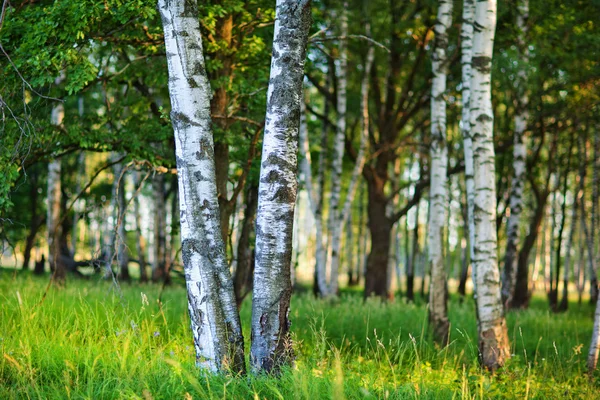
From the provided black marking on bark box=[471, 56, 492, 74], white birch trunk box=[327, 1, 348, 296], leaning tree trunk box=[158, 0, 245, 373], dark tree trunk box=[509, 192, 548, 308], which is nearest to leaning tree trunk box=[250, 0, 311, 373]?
leaning tree trunk box=[158, 0, 245, 373]

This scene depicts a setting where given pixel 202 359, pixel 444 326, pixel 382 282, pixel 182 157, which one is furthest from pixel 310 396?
pixel 382 282

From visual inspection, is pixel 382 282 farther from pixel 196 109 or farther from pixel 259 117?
pixel 196 109

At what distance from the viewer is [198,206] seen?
14.8 feet

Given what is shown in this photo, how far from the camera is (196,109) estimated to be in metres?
4.65

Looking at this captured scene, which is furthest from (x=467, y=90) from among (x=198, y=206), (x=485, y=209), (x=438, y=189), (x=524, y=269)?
(x=524, y=269)

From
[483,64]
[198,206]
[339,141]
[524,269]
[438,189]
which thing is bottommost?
[524,269]

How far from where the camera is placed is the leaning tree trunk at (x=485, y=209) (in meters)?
6.98

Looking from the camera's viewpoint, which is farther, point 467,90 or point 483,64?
point 467,90

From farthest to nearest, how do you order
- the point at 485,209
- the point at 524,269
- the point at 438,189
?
the point at 524,269
the point at 438,189
the point at 485,209

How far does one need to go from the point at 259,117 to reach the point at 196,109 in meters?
5.16

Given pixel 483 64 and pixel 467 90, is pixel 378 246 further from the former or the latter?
pixel 483 64

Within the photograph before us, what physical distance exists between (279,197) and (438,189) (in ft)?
18.7

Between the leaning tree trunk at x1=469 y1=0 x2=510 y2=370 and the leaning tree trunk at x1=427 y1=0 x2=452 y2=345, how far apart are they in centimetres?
141

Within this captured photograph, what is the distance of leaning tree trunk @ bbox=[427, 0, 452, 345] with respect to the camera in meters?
8.66
